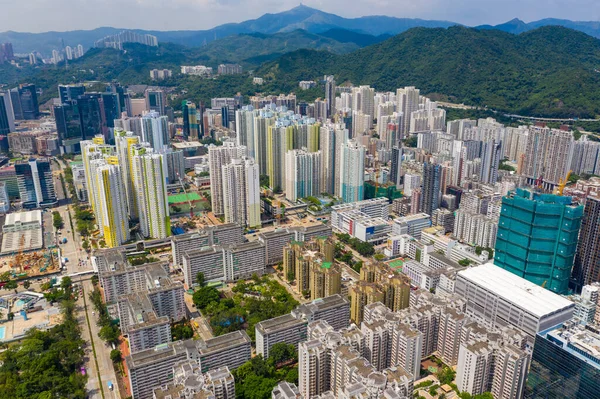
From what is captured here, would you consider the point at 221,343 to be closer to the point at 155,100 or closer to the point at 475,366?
the point at 475,366

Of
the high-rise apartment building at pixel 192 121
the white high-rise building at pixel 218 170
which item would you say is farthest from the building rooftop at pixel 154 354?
the high-rise apartment building at pixel 192 121

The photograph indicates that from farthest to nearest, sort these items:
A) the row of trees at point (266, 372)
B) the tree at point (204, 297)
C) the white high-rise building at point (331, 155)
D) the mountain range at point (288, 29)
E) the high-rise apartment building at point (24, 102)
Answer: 1. the mountain range at point (288, 29)
2. the high-rise apartment building at point (24, 102)
3. the white high-rise building at point (331, 155)
4. the tree at point (204, 297)
5. the row of trees at point (266, 372)

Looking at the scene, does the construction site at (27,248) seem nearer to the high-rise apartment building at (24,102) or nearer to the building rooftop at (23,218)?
the building rooftop at (23,218)

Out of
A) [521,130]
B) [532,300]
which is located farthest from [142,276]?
[521,130]

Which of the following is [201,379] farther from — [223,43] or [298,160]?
[223,43]

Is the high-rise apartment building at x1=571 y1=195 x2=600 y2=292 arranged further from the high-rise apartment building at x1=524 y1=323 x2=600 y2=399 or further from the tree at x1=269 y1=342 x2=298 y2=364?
the tree at x1=269 y1=342 x2=298 y2=364

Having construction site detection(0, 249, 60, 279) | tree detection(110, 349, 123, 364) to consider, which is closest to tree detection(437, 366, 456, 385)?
tree detection(110, 349, 123, 364)
